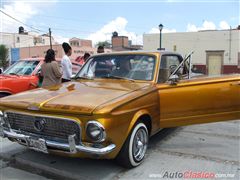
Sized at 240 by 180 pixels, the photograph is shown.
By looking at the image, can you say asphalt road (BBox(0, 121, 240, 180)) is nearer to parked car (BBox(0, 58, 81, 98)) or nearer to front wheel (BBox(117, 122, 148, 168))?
front wheel (BBox(117, 122, 148, 168))

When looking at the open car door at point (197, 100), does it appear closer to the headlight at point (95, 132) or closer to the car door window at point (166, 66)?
the car door window at point (166, 66)

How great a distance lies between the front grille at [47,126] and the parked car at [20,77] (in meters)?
3.45

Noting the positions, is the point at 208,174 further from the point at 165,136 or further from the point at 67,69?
the point at 67,69

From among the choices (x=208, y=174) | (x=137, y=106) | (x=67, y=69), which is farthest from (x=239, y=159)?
(x=67, y=69)

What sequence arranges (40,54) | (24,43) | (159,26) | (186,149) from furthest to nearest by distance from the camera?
(24,43) → (40,54) → (159,26) → (186,149)

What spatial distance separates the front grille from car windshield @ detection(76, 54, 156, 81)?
5.23 ft

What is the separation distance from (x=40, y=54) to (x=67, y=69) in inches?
1584

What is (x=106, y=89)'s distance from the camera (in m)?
4.45

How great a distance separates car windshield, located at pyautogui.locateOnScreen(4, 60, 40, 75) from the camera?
8307mm

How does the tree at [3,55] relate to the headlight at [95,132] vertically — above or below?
above

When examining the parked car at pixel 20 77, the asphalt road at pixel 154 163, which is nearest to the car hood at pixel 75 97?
the asphalt road at pixel 154 163

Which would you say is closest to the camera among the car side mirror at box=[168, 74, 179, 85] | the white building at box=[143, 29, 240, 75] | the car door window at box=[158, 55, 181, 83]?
the car side mirror at box=[168, 74, 179, 85]

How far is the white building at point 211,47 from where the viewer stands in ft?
102

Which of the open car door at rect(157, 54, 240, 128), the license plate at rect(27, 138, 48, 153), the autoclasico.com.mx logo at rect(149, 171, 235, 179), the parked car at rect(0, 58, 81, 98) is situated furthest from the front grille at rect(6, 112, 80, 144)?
the parked car at rect(0, 58, 81, 98)
